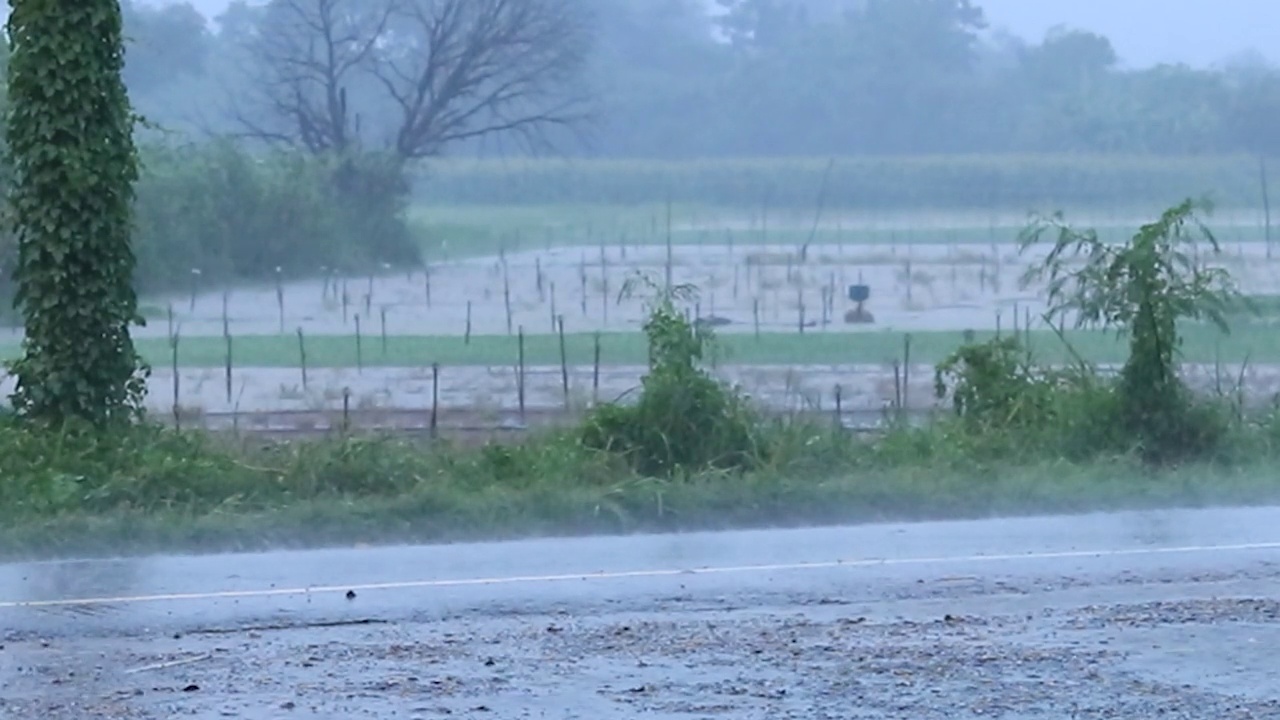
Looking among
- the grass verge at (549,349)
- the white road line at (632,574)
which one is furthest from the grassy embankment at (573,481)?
the grass verge at (549,349)

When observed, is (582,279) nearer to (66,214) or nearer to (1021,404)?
(1021,404)

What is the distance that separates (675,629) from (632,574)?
5.20ft

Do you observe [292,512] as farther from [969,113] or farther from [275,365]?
[969,113]

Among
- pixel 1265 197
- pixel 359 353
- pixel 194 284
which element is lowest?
pixel 359 353

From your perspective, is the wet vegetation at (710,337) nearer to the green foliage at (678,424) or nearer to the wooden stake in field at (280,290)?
the green foliage at (678,424)

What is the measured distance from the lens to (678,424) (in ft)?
48.6

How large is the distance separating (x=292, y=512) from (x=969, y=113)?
1967cm

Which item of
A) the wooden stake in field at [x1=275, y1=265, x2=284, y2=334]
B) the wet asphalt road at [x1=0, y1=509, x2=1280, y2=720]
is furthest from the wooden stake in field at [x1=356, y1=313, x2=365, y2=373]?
the wet asphalt road at [x1=0, y1=509, x2=1280, y2=720]

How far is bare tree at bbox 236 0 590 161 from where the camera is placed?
107ft

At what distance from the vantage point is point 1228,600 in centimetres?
987

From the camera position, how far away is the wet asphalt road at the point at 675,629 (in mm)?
7801

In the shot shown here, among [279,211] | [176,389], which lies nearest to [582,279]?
[279,211]

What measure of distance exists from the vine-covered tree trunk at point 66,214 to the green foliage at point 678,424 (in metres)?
3.49

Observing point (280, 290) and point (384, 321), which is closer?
point (384, 321)
